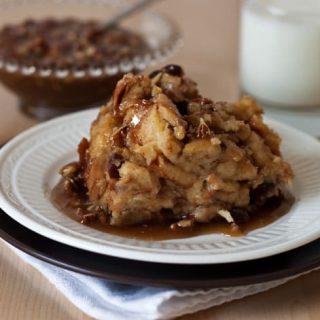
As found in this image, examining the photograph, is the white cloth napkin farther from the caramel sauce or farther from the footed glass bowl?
the footed glass bowl

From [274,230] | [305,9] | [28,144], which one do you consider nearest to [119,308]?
[274,230]

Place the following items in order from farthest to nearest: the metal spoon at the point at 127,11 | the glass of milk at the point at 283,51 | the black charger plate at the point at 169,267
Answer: the metal spoon at the point at 127,11, the glass of milk at the point at 283,51, the black charger plate at the point at 169,267

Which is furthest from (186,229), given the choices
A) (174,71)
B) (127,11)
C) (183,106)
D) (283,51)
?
(127,11)

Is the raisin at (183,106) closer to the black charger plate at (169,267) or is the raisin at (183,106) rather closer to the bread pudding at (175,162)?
the bread pudding at (175,162)

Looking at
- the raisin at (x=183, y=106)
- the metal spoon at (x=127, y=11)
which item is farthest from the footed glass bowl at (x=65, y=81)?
the raisin at (x=183, y=106)

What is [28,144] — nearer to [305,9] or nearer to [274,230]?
[274,230]

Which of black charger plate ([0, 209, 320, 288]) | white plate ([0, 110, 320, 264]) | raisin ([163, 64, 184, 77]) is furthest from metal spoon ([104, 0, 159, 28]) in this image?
black charger plate ([0, 209, 320, 288])
